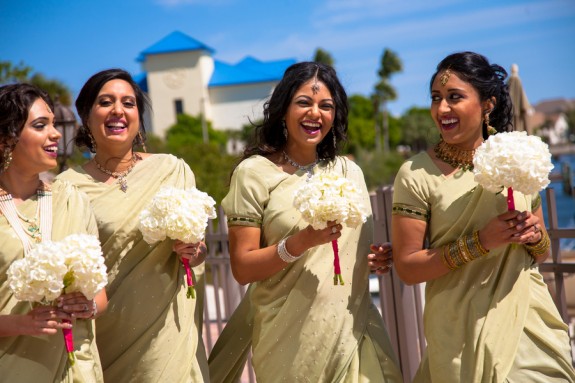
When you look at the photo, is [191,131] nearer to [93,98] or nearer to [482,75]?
[93,98]

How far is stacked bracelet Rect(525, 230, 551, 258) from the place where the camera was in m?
3.70

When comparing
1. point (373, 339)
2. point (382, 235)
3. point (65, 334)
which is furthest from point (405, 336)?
point (65, 334)

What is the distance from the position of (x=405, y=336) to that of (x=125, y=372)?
84.6 inches

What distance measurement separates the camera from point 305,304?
4.11m

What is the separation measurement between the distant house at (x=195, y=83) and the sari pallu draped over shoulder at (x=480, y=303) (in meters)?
83.8

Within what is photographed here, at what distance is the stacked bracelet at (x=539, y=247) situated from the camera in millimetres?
3701

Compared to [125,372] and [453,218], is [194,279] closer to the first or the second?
[125,372]

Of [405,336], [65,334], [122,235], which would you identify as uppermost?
[122,235]

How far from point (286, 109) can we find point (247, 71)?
86857 mm

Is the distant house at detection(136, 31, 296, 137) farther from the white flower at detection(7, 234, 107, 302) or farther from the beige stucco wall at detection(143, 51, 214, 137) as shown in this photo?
the white flower at detection(7, 234, 107, 302)

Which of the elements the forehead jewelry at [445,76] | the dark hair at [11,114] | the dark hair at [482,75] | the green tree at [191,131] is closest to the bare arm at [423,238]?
the dark hair at [482,75]

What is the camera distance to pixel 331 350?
4.07 metres

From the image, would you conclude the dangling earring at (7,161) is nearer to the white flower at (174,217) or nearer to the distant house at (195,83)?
the white flower at (174,217)

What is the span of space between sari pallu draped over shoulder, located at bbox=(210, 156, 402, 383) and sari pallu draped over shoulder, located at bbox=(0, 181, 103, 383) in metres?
0.89
